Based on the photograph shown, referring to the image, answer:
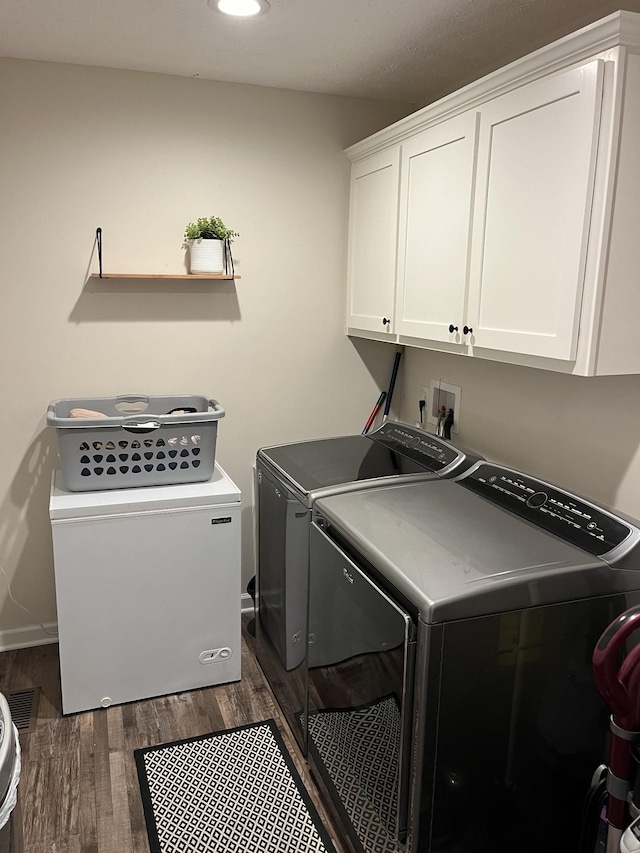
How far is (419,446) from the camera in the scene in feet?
8.41

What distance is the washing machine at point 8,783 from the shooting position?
3.80 feet

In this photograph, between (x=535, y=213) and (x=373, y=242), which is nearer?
(x=535, y=213)

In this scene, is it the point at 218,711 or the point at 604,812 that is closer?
the point at 604,812

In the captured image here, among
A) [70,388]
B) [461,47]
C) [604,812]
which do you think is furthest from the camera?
[70,388]

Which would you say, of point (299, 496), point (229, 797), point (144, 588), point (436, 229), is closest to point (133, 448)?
point (144, 588)

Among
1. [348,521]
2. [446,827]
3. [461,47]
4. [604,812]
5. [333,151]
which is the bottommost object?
[446,827]

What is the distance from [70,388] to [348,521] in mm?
1463

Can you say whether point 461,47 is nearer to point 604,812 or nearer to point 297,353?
point 297,353

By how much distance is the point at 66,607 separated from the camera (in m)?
2.36

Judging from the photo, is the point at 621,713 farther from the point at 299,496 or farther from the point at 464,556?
the point at 299,496

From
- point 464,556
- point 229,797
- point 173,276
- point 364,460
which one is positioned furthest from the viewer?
point 173,276

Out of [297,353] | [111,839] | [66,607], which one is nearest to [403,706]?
[111,839]

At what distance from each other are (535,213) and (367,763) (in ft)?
4.97

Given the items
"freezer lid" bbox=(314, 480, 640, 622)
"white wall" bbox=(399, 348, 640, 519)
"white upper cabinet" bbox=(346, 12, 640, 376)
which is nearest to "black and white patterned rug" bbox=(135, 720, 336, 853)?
"freezer lid" bbox=(314, 480, 640, 622)
